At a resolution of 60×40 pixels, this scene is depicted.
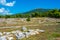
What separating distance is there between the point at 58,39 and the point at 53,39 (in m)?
0.71

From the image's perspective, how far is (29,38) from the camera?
23922mm

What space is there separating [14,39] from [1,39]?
1.63 m

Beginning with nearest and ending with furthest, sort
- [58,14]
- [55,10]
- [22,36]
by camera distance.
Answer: [22,36] < [58,14] < [55,10]

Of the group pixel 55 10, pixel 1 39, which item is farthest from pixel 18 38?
pixel 55 10

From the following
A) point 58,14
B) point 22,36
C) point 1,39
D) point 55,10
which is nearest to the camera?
point 1,39

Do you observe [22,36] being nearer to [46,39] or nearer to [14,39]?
[14,39]

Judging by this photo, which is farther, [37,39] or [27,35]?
[27,35]

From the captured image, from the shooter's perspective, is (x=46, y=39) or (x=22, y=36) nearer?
(x=46, y=39)

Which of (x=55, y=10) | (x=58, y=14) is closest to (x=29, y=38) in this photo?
(x=58, y=14)

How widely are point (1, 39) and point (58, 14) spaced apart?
94770 millimetres

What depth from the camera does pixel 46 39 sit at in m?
23.1

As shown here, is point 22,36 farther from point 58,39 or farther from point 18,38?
point 58,39

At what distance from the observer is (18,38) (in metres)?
24.1

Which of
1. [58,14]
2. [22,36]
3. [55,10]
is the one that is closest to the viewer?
[22,36]
